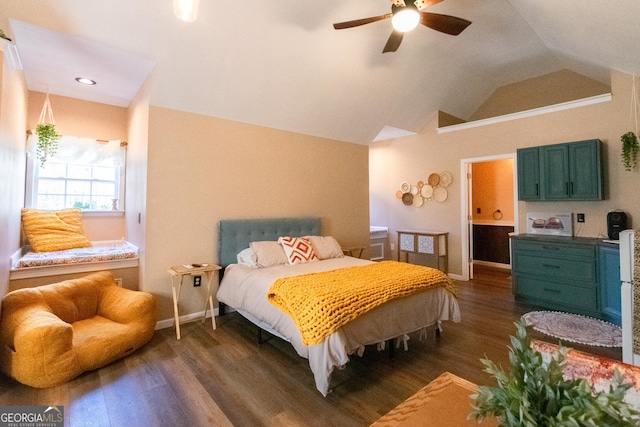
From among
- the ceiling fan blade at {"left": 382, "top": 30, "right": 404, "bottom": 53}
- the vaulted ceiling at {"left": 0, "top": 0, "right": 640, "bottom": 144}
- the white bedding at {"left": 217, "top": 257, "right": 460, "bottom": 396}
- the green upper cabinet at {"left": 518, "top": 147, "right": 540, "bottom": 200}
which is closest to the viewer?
the white bedding at {"left": 217, "top": 257, "right": 460, "bottom": 396}

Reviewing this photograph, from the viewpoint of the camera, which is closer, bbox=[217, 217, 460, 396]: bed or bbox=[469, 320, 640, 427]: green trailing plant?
bbox=[469, 320, 640, 427]: green trailing plant

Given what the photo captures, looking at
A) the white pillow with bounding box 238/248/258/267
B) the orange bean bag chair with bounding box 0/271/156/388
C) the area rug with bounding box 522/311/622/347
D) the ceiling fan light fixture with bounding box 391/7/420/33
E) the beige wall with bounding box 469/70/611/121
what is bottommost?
the area rug with bounding box 522/311/622/347

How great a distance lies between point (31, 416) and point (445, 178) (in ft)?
19.1

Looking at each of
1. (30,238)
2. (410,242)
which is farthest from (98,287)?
(410,242)

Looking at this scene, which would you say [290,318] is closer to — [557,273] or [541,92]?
[557,273]

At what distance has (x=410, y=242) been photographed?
18.3ft

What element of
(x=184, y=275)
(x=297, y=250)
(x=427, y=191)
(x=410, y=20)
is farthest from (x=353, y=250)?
(x=410, y=20)

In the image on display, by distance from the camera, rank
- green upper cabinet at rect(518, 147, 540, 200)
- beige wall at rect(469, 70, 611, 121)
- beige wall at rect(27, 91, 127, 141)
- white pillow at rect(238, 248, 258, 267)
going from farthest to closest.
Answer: beige wall at rect(469, 70, 611, 121), green upper cabinet at rect(518, 147, 540, 200), beige wall at rect(27, 91, 127, 141), white pillow at rect(238, 248, 258, 267)

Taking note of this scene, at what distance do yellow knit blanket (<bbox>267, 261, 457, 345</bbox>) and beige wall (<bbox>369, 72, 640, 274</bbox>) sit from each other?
2.72m

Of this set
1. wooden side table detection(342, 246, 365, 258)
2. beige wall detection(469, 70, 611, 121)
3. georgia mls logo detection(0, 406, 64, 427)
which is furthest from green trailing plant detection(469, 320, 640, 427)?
beige wall detection(469, 70, 611, 121)

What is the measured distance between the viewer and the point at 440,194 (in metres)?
5.51

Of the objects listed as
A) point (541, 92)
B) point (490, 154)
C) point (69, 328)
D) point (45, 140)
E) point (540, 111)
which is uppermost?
point (541, 92)

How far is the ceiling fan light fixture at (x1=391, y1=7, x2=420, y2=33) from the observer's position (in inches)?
92.0

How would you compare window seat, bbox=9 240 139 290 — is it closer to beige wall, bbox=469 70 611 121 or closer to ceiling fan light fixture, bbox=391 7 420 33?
ceiling fan light fixture, bbox=391 7 420 33
